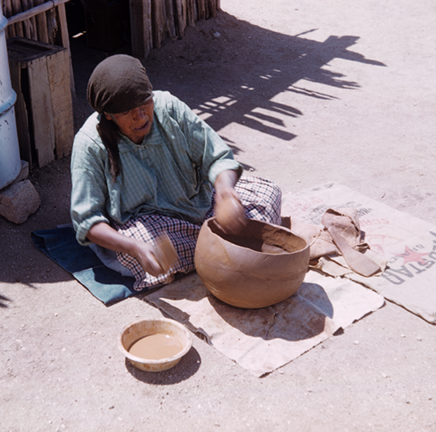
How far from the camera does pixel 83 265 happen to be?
3.23 meters

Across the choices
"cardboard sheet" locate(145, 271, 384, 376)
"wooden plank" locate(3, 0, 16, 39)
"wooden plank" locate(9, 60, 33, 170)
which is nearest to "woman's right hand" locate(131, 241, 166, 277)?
"cardboard sheet" locate(145, 271, 384, 376)

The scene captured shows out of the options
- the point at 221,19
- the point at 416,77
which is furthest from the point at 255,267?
the point at 221,19

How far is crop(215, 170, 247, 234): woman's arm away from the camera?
110 inches

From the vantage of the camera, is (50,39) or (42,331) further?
(50,39)

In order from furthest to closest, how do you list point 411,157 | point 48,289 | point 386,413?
1. point 411,157
2. point 48,289
3. point 386,413

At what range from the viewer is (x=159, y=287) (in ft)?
10.1

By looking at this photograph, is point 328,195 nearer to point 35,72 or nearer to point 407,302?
point 407,302

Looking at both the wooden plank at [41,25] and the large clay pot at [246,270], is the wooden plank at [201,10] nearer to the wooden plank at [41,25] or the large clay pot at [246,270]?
the wooden plank at [41,25]

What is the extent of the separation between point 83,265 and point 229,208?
1051 millimetres

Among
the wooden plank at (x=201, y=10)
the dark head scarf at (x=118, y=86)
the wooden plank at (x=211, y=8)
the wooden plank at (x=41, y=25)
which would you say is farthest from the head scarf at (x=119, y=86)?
the wooden plank at (x=211, y=8)

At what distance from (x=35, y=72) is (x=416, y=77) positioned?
Answer: 515 cm

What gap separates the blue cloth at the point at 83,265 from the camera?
9.87 ft

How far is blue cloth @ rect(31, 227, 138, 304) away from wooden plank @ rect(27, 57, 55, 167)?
0.98 metres

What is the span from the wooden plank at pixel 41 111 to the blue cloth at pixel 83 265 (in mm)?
978
